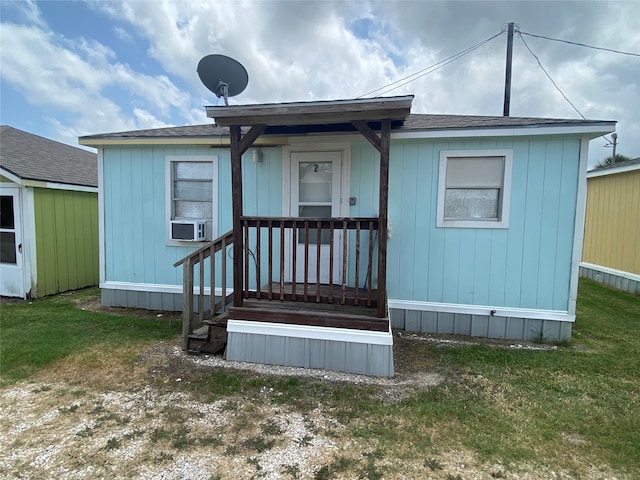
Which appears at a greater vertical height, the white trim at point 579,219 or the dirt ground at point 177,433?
the white trim at point 579,219

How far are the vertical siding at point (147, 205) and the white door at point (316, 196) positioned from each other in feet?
1.27

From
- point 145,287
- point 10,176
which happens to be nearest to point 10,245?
point 10,176

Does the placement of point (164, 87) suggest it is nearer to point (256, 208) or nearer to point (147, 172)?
point (147, 172)

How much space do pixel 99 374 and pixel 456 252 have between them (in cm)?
408

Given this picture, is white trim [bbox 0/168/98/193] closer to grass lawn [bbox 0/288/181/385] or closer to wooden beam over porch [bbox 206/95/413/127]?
grass lawn [bbox 0/288/181/385]

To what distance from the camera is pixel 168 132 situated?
201 inches

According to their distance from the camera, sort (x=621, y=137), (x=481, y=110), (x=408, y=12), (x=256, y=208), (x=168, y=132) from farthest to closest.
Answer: (x=621, y=137) → (x=481, y=110) → (x=408, y=12) → (x=168, y=132) → (x=256, y=208)

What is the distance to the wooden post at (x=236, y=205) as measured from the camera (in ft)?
11.0

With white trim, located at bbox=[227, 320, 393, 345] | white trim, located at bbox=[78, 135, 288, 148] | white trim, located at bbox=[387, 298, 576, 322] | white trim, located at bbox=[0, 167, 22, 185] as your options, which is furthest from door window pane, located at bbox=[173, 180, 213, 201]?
white trim, located at bbox=[387, 298, 576, 322]

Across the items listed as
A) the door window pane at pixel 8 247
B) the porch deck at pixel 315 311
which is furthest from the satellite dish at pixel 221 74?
the door window pane at pixel 8 247

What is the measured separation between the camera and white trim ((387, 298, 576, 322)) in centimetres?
411

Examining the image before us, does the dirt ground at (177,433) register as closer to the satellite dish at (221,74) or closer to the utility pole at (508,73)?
the satellite dish at (221,74)

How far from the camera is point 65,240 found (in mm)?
6328

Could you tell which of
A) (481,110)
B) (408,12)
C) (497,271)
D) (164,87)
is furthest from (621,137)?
(164,87)
